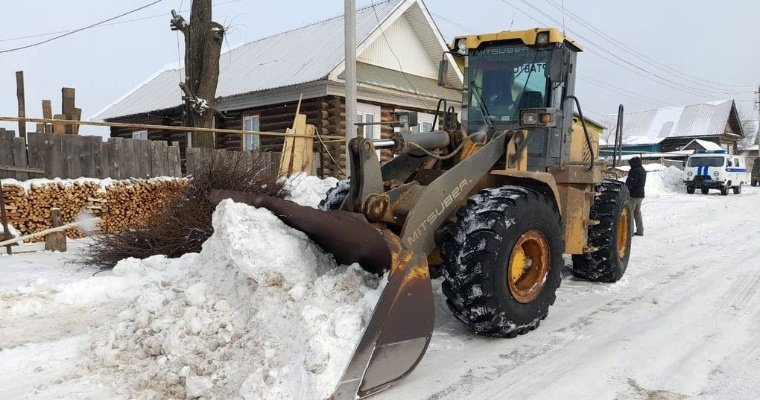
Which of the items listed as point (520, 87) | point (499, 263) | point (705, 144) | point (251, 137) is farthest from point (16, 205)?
point (705, 144)

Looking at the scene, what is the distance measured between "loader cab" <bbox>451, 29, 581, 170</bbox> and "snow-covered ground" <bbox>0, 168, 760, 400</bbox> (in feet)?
6.07

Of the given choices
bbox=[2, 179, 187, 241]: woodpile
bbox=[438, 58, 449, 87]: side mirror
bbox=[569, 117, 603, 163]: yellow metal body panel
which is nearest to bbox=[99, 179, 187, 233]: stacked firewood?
bbox=[2, 179, 187, 241]: woodpile

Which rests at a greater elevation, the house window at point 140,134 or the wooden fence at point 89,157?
the house window at point 140,134

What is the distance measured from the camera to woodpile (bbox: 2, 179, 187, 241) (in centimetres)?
843

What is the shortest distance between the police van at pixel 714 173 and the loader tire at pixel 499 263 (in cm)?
2204

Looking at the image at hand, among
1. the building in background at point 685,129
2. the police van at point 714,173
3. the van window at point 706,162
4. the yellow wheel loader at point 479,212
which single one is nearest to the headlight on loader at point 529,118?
the yellow wheel loader at point 479,212

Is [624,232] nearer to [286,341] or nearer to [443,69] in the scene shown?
[443,69]

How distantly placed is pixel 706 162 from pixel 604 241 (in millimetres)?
20704

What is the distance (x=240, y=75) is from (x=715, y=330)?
654 inches

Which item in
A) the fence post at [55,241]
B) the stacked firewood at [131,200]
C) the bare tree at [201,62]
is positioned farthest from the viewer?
the bare tree at [201,62]

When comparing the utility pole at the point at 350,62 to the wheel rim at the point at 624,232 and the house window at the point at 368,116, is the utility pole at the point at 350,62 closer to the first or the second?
the wheel rim at the point at 624,232

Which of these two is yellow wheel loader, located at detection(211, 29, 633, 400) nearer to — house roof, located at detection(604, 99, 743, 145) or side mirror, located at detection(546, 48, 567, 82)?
side mirror, located at detection(546, 48, 567, 82)

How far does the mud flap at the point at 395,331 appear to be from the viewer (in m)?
3.17

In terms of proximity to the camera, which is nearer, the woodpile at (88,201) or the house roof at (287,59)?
the woodpile at (88,201)
